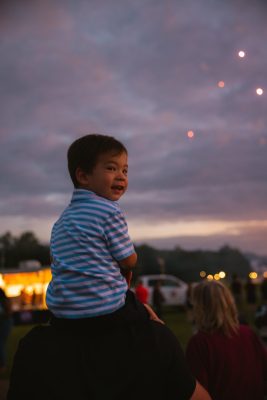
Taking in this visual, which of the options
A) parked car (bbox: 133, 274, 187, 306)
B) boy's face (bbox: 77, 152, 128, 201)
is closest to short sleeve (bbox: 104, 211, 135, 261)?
boy's face (bbox: 77, 152, 128, 201)

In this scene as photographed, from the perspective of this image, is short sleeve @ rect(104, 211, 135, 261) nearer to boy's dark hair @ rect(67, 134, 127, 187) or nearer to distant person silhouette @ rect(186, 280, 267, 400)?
boy's dark hair @ rect(67, 134, 127, 187)

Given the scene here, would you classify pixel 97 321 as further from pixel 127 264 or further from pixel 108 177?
pixel 108 177

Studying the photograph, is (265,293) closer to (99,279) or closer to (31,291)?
(99,279)

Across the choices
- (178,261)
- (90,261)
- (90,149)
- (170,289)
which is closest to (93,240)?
(90,261)

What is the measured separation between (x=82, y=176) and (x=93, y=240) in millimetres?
264

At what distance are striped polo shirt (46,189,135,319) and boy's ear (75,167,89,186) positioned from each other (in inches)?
3.5

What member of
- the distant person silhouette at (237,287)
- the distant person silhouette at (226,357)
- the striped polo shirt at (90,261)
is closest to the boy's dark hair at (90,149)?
the striped polo shirt at (90,261)

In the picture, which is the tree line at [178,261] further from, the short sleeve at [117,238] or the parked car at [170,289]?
the short sleeve at [117,238]

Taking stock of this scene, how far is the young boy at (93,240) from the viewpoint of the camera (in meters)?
1.56

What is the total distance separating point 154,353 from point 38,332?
0.38m

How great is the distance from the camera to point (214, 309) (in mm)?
3186

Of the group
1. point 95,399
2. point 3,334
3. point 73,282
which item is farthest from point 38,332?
point 3,334

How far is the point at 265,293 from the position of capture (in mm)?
A: 15000

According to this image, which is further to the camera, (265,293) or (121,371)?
(265,293)
